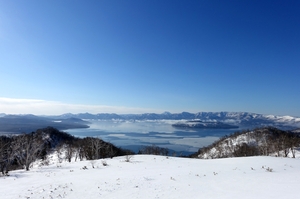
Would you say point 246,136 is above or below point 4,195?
below

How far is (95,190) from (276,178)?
11.1 m

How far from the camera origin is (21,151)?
25984 mm

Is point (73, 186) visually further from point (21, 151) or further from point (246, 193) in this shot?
point (21, 151)

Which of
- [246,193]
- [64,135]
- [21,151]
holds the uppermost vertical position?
[246,193]

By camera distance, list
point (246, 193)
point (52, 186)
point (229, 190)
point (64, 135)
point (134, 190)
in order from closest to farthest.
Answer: point (246, 193), point (229, 190), point (134, 190), point (52, 186), point (64, 135)

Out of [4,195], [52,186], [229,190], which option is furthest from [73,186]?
[229,190]

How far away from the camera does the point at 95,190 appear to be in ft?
34.7

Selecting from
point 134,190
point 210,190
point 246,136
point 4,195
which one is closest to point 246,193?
point 210,190

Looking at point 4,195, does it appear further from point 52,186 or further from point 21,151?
point 21,151

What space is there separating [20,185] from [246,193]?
1299 centimetres

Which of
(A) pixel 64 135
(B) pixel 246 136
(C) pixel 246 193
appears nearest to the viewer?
(C) pixel 246 193

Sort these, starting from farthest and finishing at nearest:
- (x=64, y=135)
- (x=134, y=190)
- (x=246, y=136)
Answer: (x=64, y=135) → (x=246, y=136) → (x=134, y=190)

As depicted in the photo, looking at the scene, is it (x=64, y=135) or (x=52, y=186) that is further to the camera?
(x=64, y=135)

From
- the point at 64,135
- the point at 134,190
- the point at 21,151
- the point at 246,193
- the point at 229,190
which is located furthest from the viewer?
the point at 64,135
